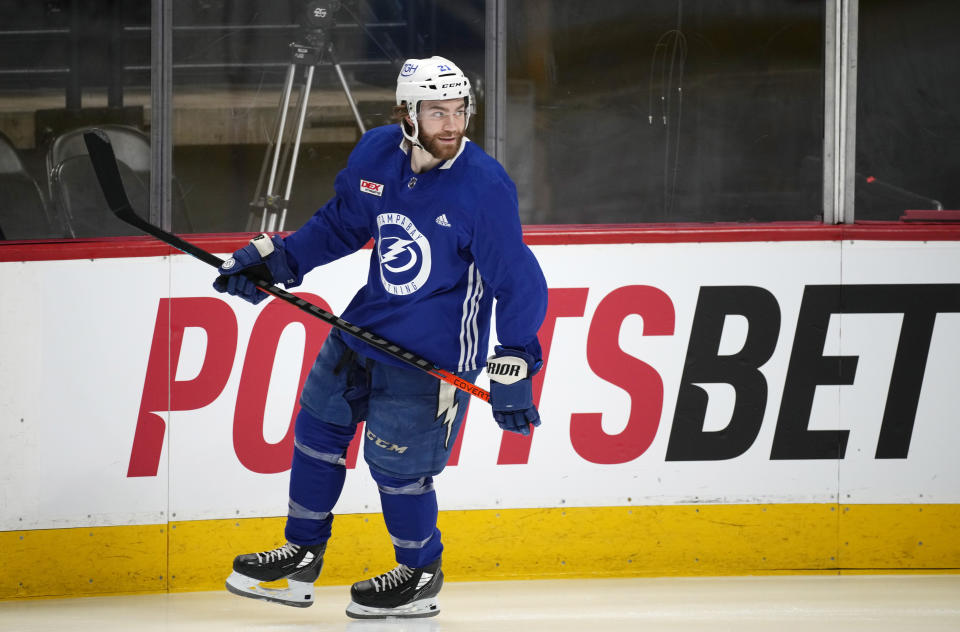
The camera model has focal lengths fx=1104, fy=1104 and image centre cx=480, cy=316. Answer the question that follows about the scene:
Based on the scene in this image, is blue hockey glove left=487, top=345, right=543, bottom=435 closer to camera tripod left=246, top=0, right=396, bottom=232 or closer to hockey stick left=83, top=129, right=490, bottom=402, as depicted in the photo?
hockey stick left=83, top=129, right=490, bottom=402

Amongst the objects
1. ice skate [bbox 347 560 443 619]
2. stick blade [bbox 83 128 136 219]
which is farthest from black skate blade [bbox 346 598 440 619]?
stick blade [bbox 83 128 136 219]

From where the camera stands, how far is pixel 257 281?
Answer: 101 inches

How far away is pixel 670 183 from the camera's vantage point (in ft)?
10.9

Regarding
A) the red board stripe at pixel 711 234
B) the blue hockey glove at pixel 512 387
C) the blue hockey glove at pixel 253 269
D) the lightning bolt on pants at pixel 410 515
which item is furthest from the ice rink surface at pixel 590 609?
the red board stripe at pixel 711 234

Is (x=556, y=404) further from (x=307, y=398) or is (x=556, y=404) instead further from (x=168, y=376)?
(x=168, y=376)

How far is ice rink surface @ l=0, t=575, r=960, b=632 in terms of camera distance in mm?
2658

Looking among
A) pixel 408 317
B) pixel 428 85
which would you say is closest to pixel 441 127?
pixel 428 85

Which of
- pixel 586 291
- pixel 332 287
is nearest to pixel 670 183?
pixel 586 291

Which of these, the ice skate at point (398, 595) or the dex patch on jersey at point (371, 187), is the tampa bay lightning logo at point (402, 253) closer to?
the dex patch on jersey at point (371, 187)

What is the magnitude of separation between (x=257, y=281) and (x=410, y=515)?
25.7 inches

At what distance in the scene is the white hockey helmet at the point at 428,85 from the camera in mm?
2408

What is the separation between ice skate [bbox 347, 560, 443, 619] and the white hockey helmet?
1023mm

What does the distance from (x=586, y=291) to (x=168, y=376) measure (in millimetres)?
1212

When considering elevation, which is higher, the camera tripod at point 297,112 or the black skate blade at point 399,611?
the camera tripod at point 297,112
